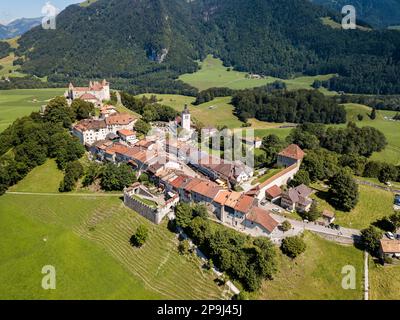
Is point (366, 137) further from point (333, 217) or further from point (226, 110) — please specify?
point (226, 110)

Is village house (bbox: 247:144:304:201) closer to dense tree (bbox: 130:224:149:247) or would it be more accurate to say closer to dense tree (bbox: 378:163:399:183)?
dense tree (bbox: 130:224:149:247)

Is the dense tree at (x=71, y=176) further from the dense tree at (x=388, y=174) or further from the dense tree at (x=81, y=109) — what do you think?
the dense tree at (x=388, y=174)

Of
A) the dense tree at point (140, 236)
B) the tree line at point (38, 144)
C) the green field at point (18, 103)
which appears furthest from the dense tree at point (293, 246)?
the green field at point (18, 103)

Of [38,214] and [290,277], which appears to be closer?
[290,277]

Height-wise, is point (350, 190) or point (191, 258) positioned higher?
Result: point (350, 190)

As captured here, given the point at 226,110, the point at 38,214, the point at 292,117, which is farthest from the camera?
the point at 226,110
